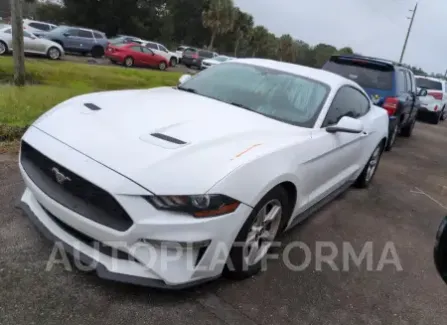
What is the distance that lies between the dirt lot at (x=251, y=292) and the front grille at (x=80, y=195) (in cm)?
55

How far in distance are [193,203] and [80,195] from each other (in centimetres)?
70

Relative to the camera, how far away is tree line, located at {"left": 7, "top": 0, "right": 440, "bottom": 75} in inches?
1791

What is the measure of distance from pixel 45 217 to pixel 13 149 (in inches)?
99.2

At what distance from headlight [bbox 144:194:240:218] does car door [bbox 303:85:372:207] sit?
1145mm

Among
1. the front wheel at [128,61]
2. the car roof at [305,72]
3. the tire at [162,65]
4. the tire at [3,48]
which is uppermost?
the car roof at [305,72]

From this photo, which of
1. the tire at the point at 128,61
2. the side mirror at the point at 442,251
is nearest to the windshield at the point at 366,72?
the side mirror at the point at 442,251

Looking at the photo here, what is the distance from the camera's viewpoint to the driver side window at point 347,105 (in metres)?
4.05

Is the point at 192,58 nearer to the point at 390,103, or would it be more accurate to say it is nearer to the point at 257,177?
the point at 390,103

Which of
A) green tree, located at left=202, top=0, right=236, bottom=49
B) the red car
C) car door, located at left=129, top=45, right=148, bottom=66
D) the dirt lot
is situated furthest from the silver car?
green tree, located at left=202, top=0, right=236, bottom=49

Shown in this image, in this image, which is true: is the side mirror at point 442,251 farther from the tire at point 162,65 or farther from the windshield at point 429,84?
the tire at point 162,65

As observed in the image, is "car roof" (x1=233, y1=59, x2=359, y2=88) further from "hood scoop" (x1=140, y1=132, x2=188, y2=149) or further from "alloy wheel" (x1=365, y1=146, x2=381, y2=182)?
"hood scoop" (x1=140, y1=132, x2=188, y2=149)

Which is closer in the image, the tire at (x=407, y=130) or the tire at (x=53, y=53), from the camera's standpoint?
the tire at (x=407, y=130)

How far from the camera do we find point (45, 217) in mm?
2908

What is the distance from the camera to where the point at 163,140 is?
2.83m
